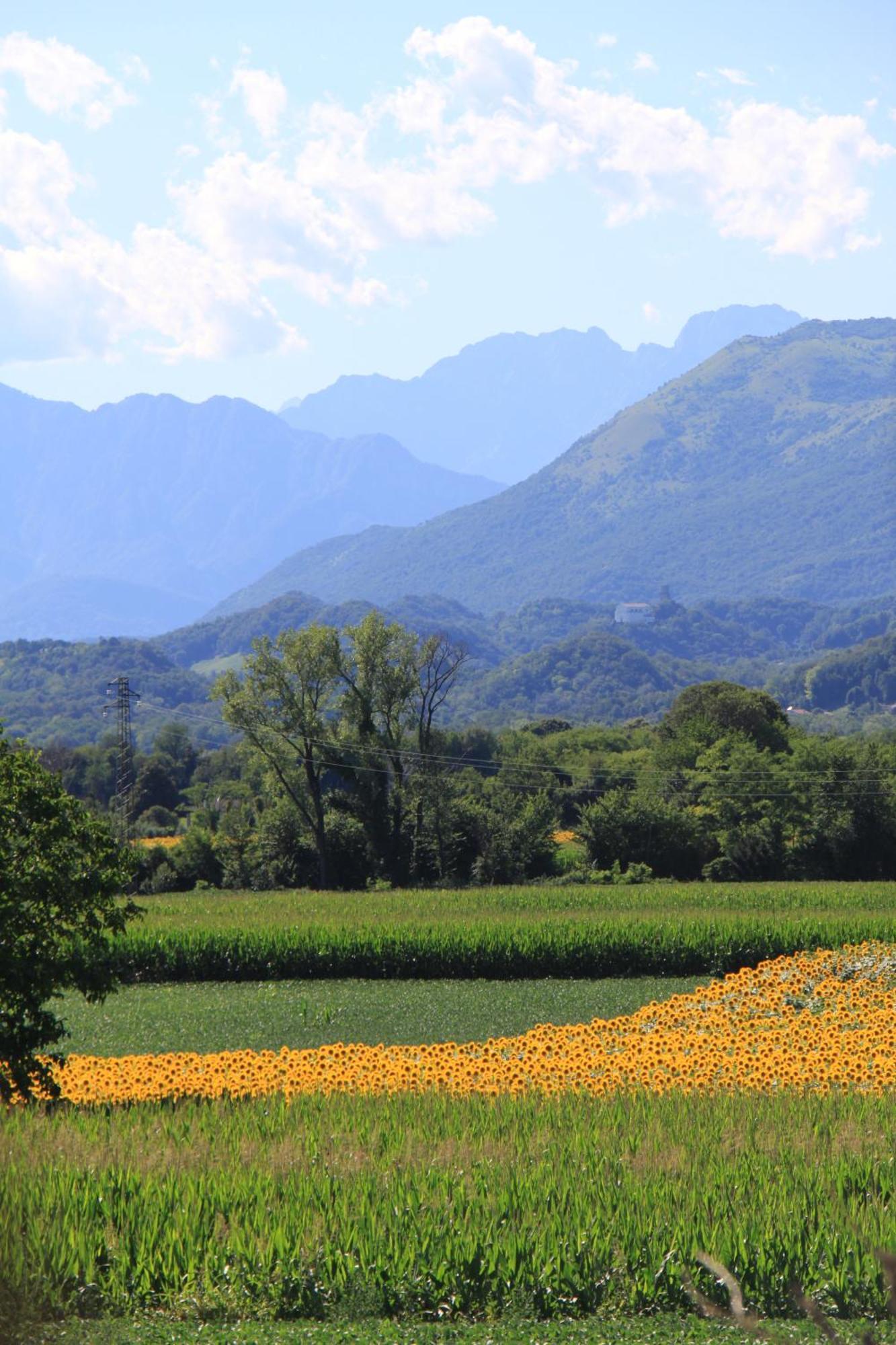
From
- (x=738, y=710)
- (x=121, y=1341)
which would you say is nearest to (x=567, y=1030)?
(x=121, y=1341)

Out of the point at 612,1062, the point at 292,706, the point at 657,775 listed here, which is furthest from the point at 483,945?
the point at 657,775

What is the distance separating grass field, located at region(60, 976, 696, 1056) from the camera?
25.2 m

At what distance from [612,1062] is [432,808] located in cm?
4589

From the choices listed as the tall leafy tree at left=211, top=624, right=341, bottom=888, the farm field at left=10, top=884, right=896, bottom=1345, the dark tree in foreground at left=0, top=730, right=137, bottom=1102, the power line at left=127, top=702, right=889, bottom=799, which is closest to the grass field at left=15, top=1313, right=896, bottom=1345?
the farm field at left=10, top=884, right=896, bottom=1345

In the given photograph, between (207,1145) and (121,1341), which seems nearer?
(121,1341)

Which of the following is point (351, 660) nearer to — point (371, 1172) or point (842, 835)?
point (842, 835)

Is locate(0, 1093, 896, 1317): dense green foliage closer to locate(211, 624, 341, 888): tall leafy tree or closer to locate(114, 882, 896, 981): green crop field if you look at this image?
locate(114, 882, 896, 981): green crop field

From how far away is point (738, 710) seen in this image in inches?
3022

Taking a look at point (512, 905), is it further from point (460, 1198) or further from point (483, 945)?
point (460, 1198)

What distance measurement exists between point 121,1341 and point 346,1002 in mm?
20345

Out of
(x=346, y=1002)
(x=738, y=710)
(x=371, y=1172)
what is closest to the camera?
(x=371, y=1172)

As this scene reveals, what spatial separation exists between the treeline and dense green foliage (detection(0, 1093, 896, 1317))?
46.6 meters

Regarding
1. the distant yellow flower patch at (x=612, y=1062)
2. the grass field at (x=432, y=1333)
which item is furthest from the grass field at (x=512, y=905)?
the grass field at (x=432, y=1333)

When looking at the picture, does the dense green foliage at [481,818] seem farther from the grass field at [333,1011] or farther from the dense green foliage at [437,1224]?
the dense green foliage at [437,1224]
